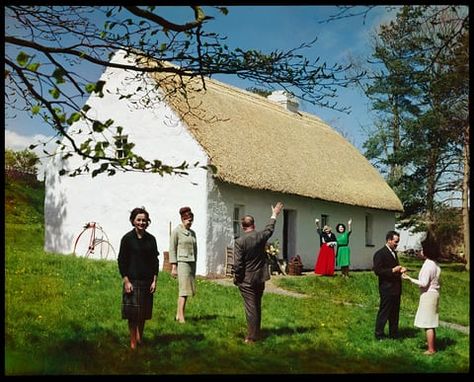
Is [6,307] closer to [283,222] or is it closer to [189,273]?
[189,273]

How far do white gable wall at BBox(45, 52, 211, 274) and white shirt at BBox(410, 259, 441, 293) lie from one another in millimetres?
2269

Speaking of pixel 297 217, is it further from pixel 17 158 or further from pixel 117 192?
pixel 17 158

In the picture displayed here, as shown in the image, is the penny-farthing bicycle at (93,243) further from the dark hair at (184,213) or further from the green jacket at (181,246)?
the dark hair at (184,213)

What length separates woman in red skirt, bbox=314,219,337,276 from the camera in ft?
19.3

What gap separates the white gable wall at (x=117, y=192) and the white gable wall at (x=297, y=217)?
30.2 inches

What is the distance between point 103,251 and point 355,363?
7.45ft

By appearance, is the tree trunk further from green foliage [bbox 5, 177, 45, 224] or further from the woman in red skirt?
green foliage [bbox 5, 177, 45, 224]

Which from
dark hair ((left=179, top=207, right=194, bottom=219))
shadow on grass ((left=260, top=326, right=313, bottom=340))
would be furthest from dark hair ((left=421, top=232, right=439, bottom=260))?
dark hair ((left=179, top=207, right=194, bottom=219))

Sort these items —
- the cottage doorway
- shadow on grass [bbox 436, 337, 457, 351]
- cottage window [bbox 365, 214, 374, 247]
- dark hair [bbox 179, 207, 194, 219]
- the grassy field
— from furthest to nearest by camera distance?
the cottage doorway
cottage window [bbox 365, 214, 374, 247]
dark hair [bbox 179, 207, 194, 219]
shadow on grass [bbox 436, 337, 457, 351]
the grassy field

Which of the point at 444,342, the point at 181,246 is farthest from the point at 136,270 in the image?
the point at 444,342

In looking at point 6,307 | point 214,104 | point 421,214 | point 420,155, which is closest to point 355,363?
point 421,214

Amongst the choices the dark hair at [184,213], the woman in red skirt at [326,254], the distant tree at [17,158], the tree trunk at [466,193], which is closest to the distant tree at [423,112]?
the tree trunk at [466,193]

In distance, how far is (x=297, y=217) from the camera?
705cm

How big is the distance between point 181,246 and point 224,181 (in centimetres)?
180
